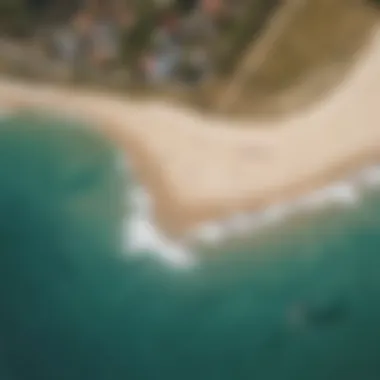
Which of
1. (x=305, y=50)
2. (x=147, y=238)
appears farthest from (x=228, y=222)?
(x=305, y=50)

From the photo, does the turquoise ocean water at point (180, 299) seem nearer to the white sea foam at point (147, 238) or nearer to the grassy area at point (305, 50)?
the white sea foam at point (147, 238)

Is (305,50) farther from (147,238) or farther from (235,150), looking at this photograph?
(147,238)

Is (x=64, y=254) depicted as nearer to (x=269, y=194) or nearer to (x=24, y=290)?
(x=24, y=290)

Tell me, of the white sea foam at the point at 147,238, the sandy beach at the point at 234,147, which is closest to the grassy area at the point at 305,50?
the sandy beach at the point at 234,147

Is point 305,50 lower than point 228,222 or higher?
higher

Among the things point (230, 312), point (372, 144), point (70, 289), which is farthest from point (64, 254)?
point (372, 144)

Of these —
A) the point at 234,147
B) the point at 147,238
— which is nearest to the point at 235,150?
the point at 234,147

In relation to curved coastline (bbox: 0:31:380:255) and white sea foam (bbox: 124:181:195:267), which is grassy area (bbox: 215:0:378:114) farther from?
white sea foam (bbox: 124:181:195:267)
